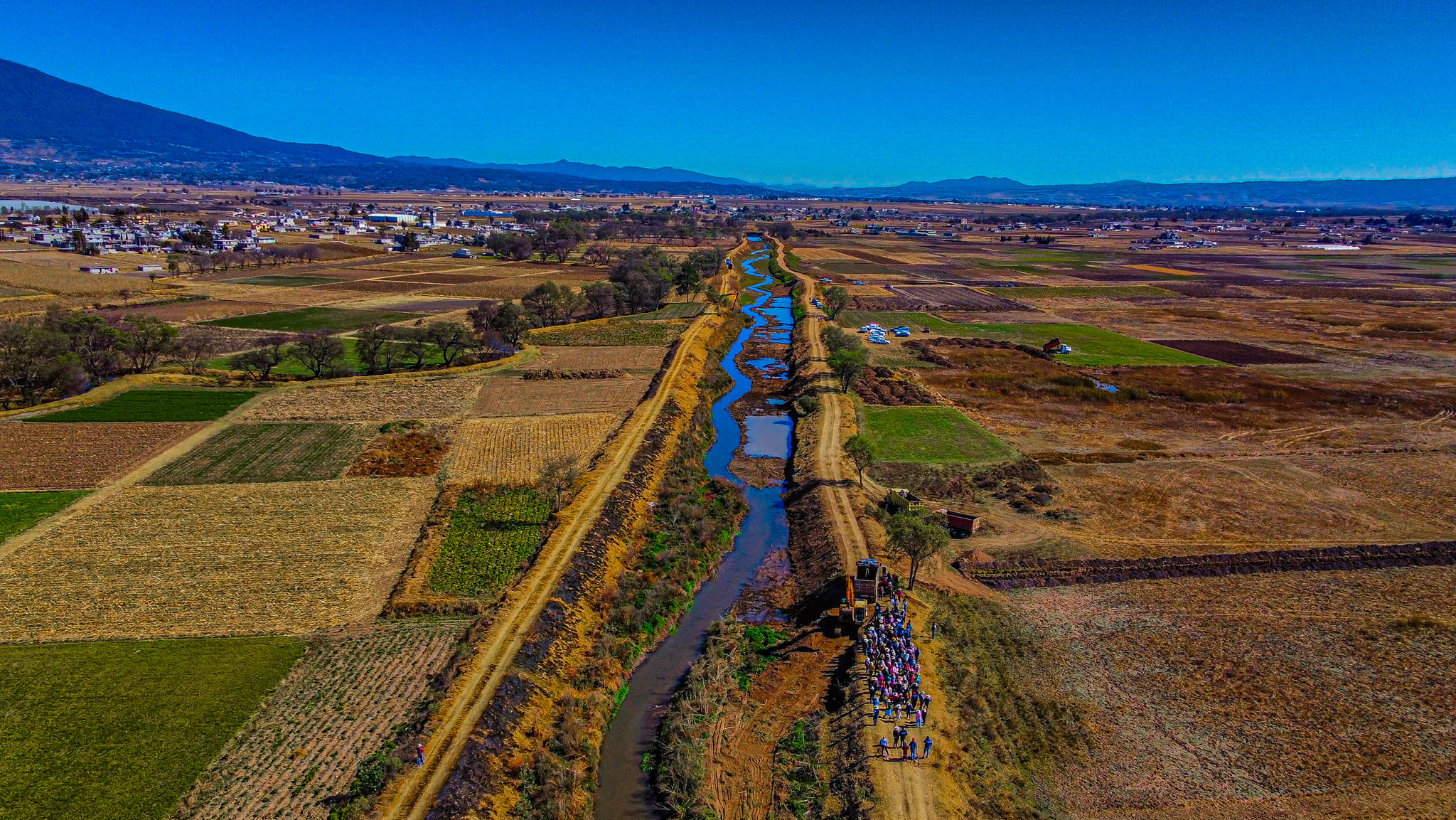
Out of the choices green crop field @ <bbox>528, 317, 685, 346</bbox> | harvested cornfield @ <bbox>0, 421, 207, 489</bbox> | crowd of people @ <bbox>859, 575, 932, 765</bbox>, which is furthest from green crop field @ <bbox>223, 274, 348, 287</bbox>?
crowd of people @ <bbox>859, 575, 932, 765</bbox>

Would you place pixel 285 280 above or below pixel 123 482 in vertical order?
above

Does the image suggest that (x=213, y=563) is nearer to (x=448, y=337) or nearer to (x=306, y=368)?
(x=448, y=337)

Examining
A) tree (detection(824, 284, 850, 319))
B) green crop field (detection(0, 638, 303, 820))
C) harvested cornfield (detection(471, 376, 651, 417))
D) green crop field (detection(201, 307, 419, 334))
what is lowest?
green crop field (detection(0, 638, 303, 820))

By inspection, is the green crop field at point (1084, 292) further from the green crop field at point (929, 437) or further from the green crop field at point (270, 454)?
the green crop field at point (270, 454)

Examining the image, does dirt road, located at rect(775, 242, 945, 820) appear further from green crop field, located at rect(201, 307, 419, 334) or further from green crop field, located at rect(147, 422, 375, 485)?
green crop field, located at rect(201, 307, 419, 334)

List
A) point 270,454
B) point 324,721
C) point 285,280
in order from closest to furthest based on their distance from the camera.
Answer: point 324,721 → point 270,454 → point 285,280

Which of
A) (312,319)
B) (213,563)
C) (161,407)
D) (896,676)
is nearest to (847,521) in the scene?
(896,676)
